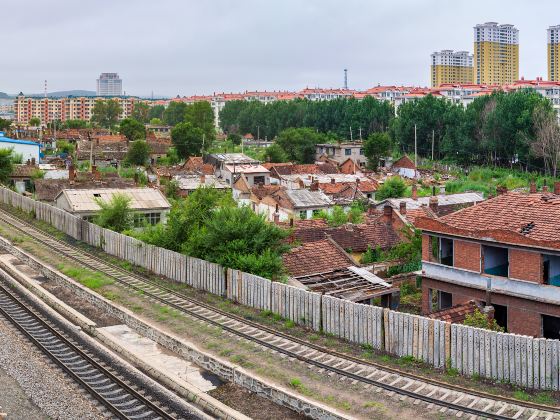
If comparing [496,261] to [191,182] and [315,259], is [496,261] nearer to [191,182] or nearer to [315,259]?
[315,259]

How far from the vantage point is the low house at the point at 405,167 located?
79.7 m

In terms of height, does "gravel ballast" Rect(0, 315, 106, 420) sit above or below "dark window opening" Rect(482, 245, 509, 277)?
below

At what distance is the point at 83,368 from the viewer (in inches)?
725

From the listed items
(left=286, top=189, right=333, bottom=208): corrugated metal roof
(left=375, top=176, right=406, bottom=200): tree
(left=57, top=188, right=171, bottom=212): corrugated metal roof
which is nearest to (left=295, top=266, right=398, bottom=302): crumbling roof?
(left=57, top=188, right=171, bottom=212): corrugated metal roof

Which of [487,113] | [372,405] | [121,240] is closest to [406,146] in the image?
[487,113]

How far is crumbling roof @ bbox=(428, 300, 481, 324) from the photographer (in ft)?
67.9

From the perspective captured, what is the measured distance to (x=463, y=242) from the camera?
23.8 meters

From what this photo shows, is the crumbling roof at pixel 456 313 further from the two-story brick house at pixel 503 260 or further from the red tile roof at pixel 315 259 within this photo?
the red tile roof at pixel 315 259

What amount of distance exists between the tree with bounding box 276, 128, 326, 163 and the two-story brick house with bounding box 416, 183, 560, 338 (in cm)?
6983

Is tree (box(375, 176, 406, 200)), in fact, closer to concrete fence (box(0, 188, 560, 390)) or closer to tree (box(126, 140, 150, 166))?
concrete fence (box(0, 188, 560, 390))

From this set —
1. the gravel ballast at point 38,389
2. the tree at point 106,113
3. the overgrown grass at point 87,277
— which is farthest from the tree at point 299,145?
the tree at point 106,113

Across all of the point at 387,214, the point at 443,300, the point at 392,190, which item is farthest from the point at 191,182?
the point at 443,300

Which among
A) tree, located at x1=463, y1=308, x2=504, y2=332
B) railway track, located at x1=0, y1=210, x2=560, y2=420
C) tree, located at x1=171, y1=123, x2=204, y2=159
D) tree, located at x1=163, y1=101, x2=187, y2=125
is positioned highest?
tree, located at x1=163, y1=101, x2=187, y2=125

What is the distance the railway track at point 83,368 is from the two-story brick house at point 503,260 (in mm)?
11886
